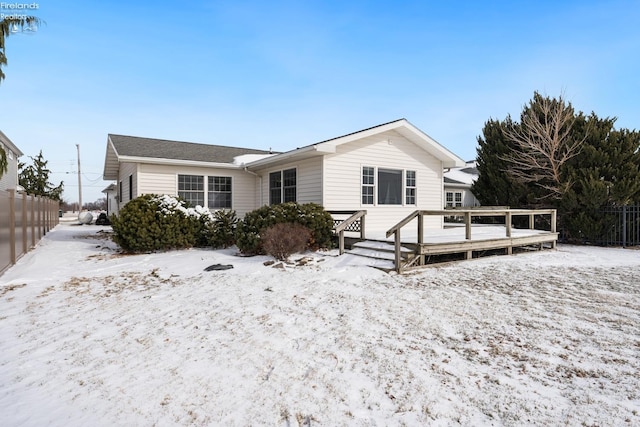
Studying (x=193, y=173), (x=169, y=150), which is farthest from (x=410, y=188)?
(x=169, y=150)

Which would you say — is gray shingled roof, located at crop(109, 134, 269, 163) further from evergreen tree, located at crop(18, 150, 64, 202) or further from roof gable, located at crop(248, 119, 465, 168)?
evergreen tree, located at crop(18, 150, 64, 202)

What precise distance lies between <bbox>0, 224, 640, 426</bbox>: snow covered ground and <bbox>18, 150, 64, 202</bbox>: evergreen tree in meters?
30.1

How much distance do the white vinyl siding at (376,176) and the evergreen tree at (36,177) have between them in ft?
102

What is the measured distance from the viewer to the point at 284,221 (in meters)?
9.35

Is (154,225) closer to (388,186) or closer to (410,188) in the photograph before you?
(388,186)

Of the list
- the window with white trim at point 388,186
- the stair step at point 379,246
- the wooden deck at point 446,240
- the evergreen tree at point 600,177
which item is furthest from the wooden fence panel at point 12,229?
the evergreen tree at point 600,177

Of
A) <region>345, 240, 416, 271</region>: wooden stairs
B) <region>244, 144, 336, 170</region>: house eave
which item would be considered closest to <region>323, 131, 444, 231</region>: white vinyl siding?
<region>244, 144, 336, 170</region>: house eave

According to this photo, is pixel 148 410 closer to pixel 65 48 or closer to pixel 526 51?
pixel 65 48

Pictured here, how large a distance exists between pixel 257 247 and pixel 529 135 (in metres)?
12.6

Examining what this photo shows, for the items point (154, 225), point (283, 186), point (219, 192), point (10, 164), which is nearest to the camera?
point (154, 225)

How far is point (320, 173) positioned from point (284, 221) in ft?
8.33

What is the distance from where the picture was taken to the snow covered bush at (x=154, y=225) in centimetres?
1003

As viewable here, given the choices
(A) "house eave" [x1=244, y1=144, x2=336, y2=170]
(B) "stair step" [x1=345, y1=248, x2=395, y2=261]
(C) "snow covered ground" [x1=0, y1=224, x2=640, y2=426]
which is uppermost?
(A) "house eave" [x1=244, y1=144, x2=336, y2=170]

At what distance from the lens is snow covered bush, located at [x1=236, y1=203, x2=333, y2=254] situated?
30.7 feet
